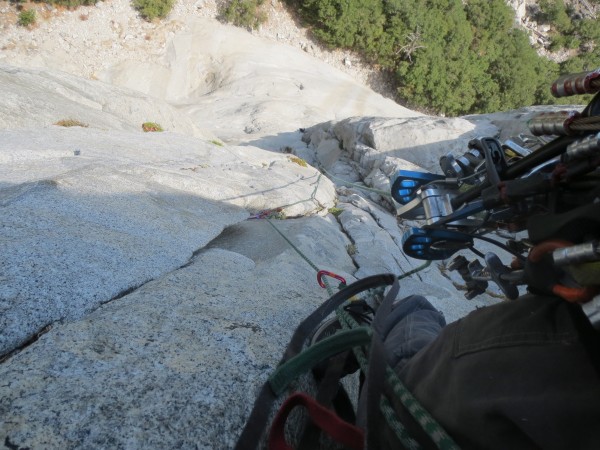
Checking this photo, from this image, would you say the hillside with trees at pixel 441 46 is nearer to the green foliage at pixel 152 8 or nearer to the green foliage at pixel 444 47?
the green foliage at pixel 444 47

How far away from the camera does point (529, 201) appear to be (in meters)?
1.60

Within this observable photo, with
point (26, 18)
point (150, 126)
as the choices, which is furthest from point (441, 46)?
point (26, 18)

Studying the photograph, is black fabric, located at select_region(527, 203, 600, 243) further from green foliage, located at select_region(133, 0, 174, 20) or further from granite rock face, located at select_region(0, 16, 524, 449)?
green foliage, located at select_region(133, 0, 174, 20)

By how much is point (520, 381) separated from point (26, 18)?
3286 cm

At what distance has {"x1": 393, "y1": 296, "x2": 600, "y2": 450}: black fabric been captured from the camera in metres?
0.91

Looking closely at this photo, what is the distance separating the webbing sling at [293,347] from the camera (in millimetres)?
1432

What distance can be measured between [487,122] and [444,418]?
779 inches

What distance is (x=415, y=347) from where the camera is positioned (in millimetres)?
1760

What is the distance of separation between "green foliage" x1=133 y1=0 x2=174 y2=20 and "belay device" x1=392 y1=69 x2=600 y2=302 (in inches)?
1262

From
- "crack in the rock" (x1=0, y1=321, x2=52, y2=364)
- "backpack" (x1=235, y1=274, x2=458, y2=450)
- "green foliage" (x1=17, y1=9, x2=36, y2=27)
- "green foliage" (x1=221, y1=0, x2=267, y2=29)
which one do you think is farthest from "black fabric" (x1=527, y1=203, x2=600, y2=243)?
"green foliage" (x1=221, y1=0, x2=267, y2=29)

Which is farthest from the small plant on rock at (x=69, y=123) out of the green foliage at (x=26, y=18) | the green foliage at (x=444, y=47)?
the green foliage at (x=444, y=47)

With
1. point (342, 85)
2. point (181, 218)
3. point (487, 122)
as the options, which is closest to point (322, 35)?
point (342, 85)

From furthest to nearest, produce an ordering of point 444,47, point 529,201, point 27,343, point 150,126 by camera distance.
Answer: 1. point 444,47
2. point 150,126
3. point 27,343
4. point 529,201

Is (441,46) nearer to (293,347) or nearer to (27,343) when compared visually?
(293,347)
